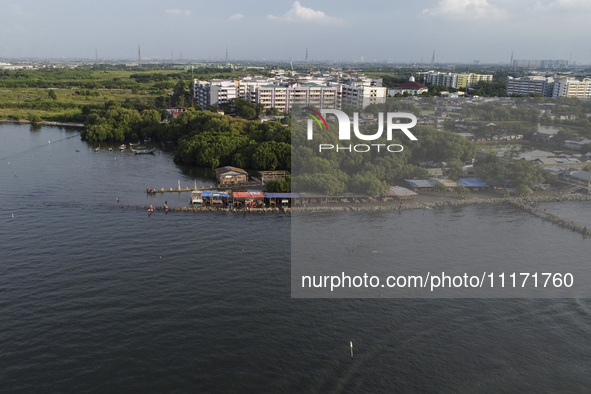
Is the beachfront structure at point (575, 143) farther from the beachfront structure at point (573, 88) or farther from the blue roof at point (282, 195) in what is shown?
the beachfront structure at point (573, 88)

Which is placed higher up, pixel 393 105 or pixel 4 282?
pixel 393 105

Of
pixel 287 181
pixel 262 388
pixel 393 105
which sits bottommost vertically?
pixel 262 388

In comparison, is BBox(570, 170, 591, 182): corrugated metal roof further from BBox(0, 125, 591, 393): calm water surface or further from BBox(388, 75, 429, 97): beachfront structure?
BBox(388, 75, 429, 97): beachfront structure

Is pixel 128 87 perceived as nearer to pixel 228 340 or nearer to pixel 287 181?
pixel 287 181

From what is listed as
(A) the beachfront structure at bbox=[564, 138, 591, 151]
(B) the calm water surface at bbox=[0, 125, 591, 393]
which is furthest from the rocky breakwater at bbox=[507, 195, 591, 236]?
(A) the beachfront structure at bbox=[564, 138, 591, 151]

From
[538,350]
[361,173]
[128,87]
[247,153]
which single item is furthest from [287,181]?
[128,87]

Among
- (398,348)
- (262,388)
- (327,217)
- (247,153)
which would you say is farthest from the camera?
(247,153)

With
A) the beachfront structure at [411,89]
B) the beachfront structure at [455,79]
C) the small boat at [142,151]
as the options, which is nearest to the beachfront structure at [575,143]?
the small boat at [142,151]

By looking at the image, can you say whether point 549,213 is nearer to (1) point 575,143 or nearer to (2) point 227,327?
(1) point 575,143
